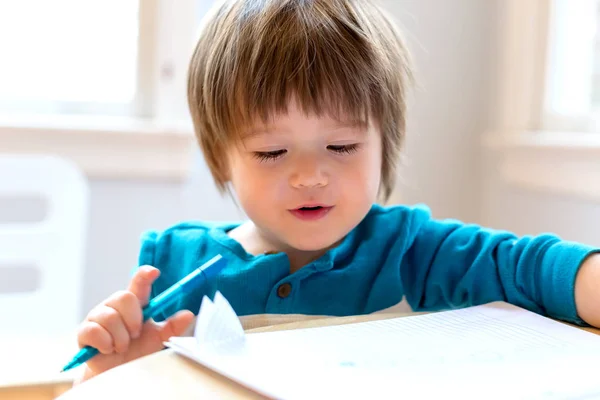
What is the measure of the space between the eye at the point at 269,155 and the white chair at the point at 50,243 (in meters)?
0.52

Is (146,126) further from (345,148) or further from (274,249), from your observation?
(345,148)

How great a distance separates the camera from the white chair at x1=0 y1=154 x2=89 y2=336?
3.81ft

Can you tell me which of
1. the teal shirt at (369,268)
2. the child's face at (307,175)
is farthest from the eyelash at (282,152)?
the teal shirt at (369,268)

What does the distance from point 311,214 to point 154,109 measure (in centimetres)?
74

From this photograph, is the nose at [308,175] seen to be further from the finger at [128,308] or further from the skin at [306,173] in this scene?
the finger at [128,308]

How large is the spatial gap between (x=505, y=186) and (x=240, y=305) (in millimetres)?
802

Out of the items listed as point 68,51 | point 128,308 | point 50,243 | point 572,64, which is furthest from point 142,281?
point 572,64

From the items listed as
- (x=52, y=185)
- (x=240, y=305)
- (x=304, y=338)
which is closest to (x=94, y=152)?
(x=52, y=185)

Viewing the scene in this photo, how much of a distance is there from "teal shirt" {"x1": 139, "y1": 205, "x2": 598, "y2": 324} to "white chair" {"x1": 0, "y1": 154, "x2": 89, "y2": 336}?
13.4 inches

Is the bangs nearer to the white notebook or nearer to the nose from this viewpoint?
the nose

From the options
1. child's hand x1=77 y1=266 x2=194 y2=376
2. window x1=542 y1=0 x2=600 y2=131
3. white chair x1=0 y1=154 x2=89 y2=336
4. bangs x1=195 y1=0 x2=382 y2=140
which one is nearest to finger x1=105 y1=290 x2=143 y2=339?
child's hand x1=77 y1=266 x2=194 y2=376

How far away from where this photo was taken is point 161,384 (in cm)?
44

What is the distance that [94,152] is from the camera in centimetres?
132

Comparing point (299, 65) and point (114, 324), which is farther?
point (299, 65)
